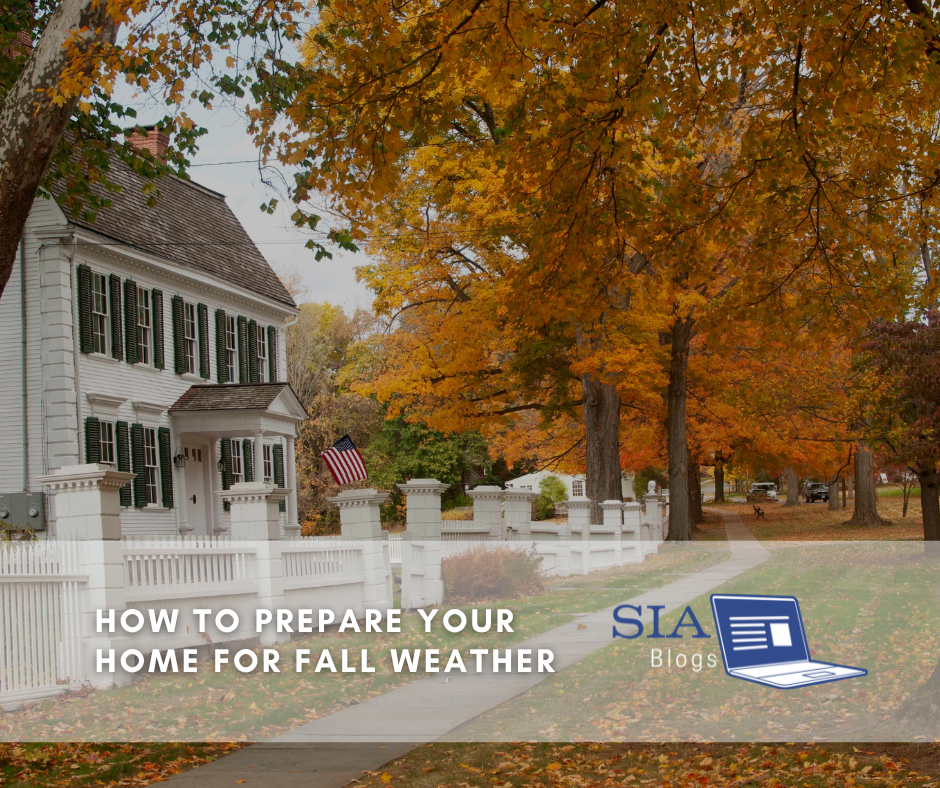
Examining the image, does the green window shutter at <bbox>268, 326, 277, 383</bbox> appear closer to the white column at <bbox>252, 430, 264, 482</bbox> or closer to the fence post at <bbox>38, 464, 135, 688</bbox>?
the white column at <bbox>252, 430, 264, 482</bbox>

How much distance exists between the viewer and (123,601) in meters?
10.1

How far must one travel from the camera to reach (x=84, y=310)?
2073cm

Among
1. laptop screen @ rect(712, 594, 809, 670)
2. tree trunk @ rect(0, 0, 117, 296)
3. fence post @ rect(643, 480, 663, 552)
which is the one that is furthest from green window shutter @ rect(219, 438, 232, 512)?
laptop screen @ rect(712, 594, 809, 670)

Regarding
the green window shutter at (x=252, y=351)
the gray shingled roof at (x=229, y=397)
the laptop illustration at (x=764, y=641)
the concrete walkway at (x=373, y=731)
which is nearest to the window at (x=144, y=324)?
the gray shingled roof at (x=229, y=397)

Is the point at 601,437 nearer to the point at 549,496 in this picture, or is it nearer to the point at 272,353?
the point at 272,353

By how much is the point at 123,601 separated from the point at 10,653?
1.30 metres

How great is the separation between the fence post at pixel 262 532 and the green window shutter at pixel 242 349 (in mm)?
15240

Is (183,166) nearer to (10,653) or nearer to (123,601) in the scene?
(123,601)

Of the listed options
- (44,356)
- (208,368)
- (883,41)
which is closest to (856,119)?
(883,41)

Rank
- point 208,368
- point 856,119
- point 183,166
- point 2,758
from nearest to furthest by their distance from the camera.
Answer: point 2,758, point 856,119, point 183,166, point 208,368

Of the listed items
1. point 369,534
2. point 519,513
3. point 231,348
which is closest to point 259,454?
point 231,348

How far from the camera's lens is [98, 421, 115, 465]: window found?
21.3 metres

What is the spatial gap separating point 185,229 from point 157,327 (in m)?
3.61

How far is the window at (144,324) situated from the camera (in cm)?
2289
